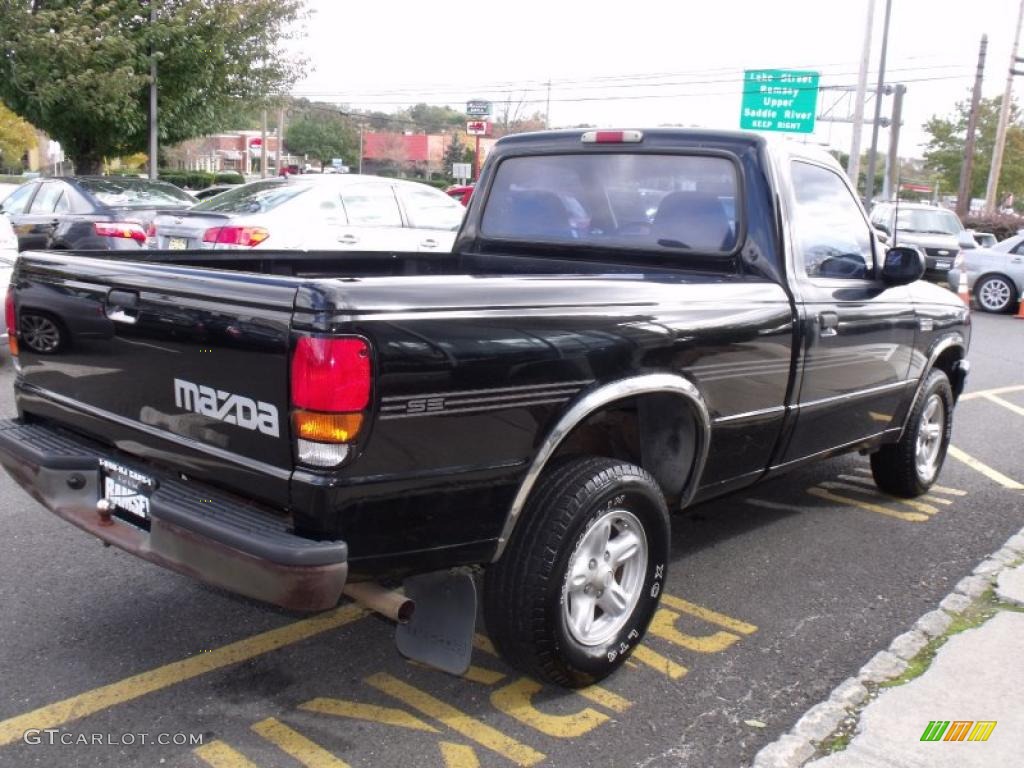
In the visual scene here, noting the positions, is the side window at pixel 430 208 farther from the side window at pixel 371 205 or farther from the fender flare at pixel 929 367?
the fender flare at pixel 929 367

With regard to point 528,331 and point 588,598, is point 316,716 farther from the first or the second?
point 528,331

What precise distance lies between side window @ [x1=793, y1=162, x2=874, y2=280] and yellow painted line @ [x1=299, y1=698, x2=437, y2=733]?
→ 2.57 meters

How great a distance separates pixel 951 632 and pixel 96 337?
3.47 m

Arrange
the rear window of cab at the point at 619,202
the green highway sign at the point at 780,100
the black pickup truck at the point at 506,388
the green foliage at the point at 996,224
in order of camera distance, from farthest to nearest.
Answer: the green foliage at the point at 996,224
the green highway sign at the point at 780,100
the rear window of cab at the point at 619,202
the black pickup truck at the point at 506,388

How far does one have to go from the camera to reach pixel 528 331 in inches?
117

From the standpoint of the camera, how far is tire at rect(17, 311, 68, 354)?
3.46 meters

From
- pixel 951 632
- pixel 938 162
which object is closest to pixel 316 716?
pixel 951 632

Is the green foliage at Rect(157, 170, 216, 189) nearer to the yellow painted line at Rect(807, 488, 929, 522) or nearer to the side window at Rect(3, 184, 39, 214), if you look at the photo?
the side window at Rect(3, 184, 39, 214)

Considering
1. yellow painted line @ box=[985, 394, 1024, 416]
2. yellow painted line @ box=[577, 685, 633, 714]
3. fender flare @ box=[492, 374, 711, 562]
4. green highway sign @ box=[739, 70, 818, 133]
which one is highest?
green highway sign @ box=[739, 70, 818, 133]

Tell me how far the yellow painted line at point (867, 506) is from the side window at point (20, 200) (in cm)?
1063

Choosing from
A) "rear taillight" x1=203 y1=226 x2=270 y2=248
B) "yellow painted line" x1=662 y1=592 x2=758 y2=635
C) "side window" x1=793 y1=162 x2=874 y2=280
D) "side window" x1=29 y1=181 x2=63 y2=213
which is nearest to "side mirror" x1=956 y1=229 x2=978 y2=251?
"rear taillight" x1=203 y1=226 x2=270 y2=248

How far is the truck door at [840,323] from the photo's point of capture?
170 inches

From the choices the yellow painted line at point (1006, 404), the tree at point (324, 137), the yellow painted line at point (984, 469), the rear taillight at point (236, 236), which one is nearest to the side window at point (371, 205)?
the rear taillight at point (236, 236)

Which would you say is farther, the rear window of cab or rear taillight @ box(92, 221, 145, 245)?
rear taillight @ box(92, 221, 145, 245)
